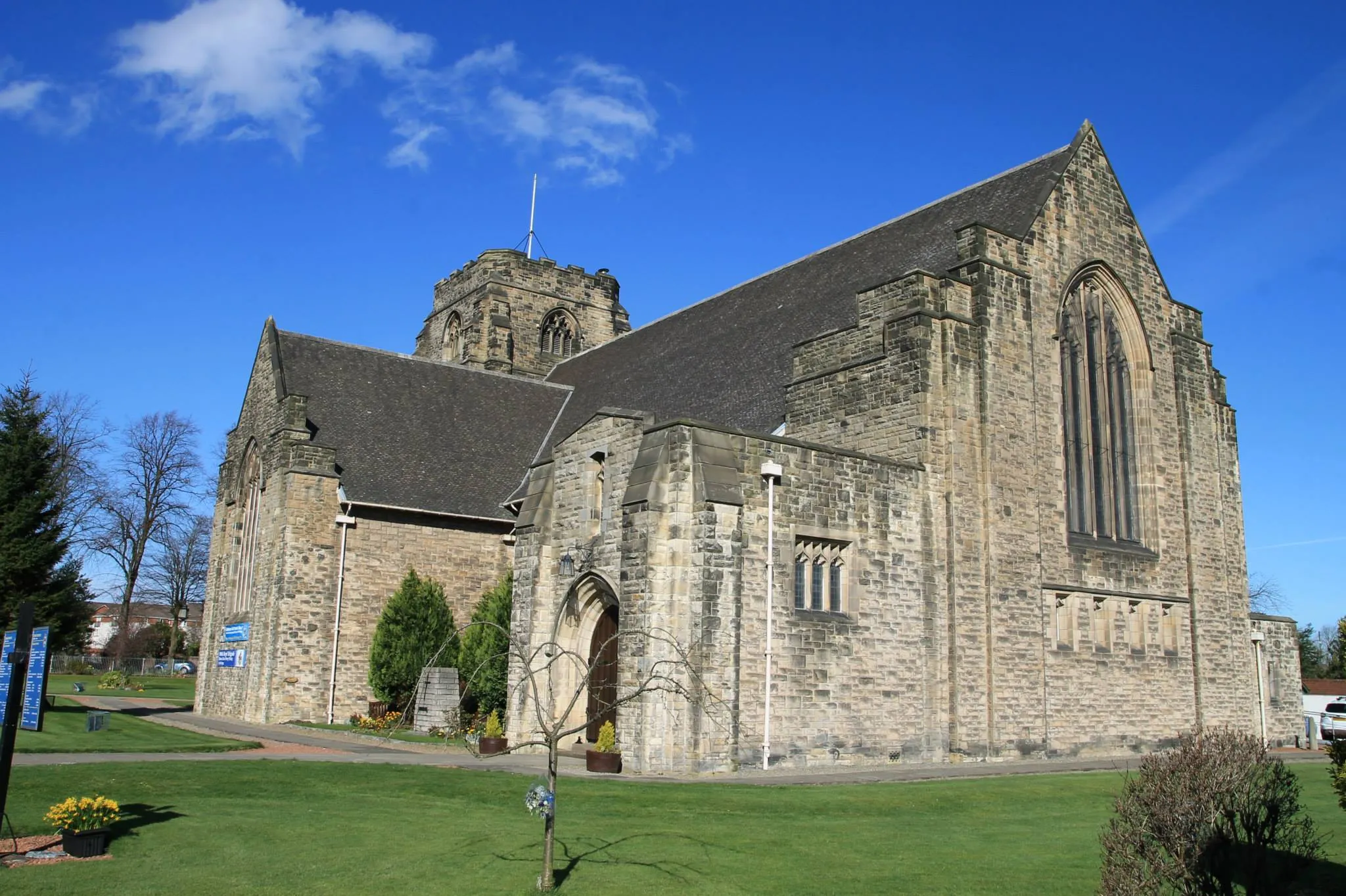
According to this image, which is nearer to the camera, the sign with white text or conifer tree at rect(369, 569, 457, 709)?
conifer tree at rect(369, 569, 457, 709)

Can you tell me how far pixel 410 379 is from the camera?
34.6 meters

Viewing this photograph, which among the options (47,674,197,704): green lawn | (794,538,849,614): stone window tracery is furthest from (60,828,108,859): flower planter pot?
(47,674,197,704): green lawn

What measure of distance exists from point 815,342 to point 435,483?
1204 cm

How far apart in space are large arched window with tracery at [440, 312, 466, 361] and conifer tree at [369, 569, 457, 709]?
20.5 m

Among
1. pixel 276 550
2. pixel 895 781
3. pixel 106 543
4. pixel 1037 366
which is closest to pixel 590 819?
pixel 895 781

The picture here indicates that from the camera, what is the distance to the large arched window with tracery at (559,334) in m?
46.8

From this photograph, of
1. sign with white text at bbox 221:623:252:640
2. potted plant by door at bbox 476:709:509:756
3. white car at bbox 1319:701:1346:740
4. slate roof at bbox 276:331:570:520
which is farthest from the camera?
white car at bbox 1319:701:1346:740

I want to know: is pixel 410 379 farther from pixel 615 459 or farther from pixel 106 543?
pixel 106 543

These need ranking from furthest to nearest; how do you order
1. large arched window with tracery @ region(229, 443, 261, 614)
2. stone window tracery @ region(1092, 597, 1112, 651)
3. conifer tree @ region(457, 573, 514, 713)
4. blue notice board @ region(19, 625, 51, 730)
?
large arched window with tracery @ region(229, 443, 261, 614) < conifer tree @ region(457, 573, 514, 713) < stone window tracery @ region(1092, 597, 1112, 651) < blue notice board @ region(19, 625, 51, 730)

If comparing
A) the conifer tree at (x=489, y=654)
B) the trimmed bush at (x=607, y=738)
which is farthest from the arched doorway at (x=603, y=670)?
the conifer tree at (x=489, y=654)

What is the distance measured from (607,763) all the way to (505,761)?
2.50 m

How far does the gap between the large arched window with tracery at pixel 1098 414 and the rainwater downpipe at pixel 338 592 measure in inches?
700

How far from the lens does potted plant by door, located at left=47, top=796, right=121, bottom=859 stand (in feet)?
35.5

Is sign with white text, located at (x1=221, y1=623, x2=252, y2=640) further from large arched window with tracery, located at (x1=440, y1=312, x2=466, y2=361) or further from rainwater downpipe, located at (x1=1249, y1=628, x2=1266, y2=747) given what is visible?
rainwater downpipe, located at (x1=1249, y1=628, x2=1266, y2=747)
